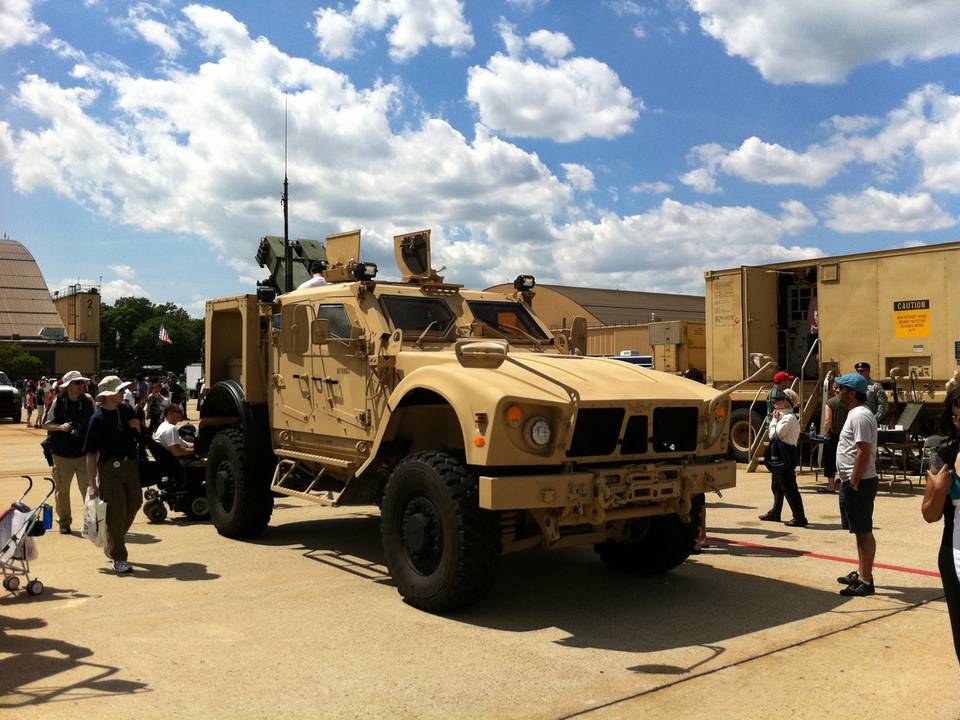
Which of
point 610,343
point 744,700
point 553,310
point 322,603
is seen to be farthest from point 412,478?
point 553,310

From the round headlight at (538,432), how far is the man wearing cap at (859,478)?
221 cm

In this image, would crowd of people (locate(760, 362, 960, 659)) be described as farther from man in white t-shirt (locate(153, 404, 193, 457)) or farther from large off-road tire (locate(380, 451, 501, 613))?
man in white t-shirt (locate(153, 404, 193, 457))

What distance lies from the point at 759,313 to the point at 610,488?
10777mm

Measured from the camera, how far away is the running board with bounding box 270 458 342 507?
7.12 meters

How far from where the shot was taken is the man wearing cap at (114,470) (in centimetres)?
706

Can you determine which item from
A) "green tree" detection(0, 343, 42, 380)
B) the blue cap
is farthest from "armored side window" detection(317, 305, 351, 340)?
"green tree" detection(0, 343, 42, 380)

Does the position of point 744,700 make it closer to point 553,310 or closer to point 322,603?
point 322,603

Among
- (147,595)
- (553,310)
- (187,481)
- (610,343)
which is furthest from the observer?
(553,310)

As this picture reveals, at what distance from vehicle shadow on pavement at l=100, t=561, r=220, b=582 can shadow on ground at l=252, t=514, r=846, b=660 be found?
0.96 meters

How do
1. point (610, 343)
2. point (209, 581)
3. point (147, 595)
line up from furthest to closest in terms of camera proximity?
point (610, 343), point (209, 581), point (147, 595)

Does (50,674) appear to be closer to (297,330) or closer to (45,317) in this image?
(297,330)

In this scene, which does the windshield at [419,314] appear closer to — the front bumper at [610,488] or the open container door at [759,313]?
the front bumper at [610,488]

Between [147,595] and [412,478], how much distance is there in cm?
218

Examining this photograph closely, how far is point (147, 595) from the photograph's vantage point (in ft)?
21.0
